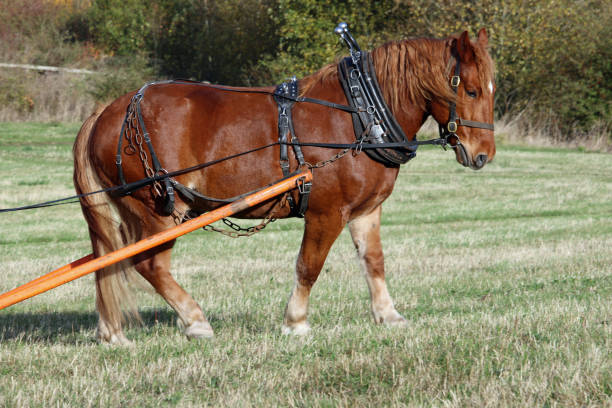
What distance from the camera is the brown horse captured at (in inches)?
211

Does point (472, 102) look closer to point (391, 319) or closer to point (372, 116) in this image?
point (372, 116)

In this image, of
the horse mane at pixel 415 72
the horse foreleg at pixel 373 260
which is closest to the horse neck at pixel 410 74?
the horse mane at pixel 415 72

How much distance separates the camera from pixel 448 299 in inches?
280

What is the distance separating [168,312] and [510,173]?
15.7 m

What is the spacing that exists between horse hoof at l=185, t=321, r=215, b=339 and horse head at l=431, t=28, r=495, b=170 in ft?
7.29

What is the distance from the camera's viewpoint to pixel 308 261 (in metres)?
5.51

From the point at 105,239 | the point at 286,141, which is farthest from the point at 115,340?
the point at 286,141

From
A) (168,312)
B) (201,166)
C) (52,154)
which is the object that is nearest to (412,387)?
(201,166)

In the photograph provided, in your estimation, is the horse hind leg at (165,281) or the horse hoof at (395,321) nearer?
the horse hind leg at (165,281)

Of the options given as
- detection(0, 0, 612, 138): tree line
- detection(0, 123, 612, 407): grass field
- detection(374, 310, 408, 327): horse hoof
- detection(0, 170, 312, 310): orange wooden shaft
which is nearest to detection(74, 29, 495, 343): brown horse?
detection(0, 170, 312, 310): orange wooden shaft

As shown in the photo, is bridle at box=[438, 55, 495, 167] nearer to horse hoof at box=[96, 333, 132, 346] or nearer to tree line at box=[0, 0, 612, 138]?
horse hoof at box=[96, 333, 132, 346]

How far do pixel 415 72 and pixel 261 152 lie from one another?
49.2 inches

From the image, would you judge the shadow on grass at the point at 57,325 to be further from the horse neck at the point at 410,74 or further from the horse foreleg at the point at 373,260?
the horse neck at the point at 410,74

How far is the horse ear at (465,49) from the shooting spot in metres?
Result: 5.26
